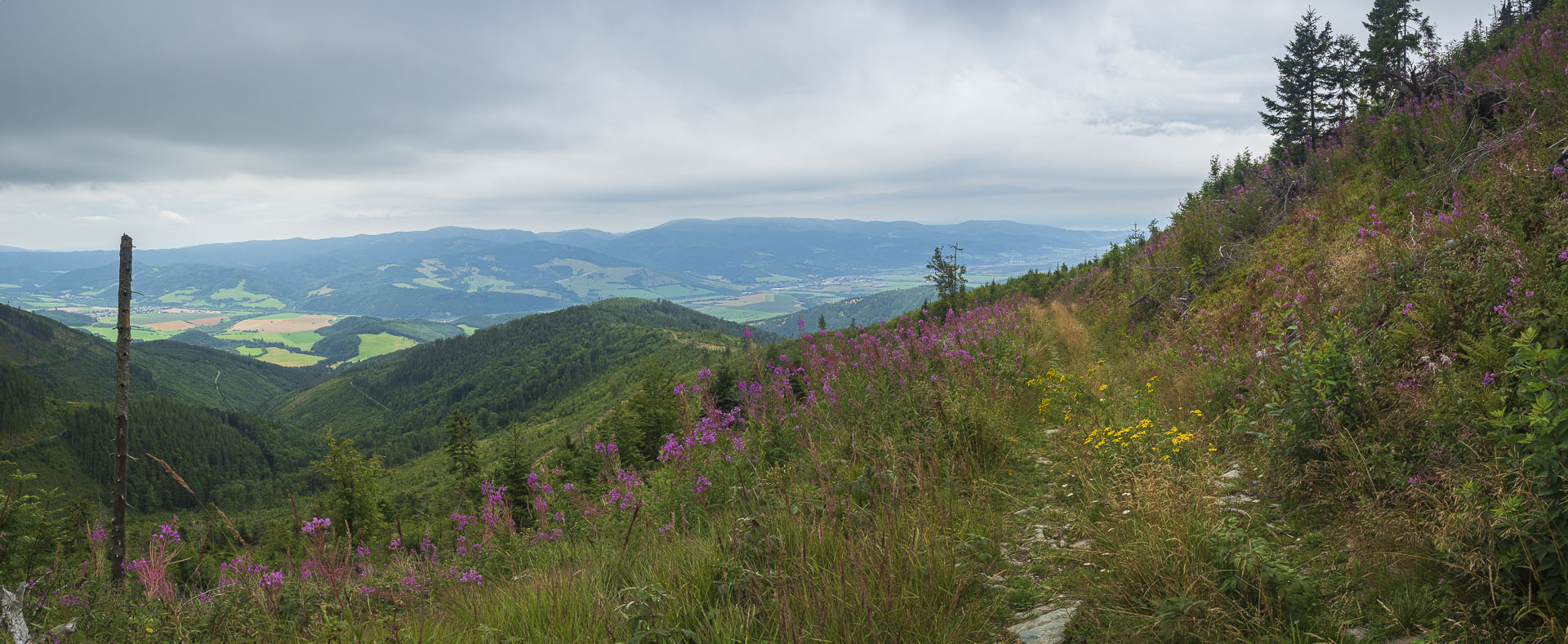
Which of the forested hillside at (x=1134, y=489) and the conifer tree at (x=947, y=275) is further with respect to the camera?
the conifer tree at (x=947, y=275)

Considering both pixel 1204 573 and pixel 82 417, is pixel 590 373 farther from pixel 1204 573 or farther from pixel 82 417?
pixel 1204 573

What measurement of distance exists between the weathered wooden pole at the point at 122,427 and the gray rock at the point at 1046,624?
1376 cm

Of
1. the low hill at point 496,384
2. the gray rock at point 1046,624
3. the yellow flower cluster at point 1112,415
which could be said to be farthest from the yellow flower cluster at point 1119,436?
the low hill at point 496,384

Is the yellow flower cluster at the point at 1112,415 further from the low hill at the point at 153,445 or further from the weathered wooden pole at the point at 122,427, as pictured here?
the low hill at the point at 153,445

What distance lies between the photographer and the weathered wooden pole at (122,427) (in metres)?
10.0

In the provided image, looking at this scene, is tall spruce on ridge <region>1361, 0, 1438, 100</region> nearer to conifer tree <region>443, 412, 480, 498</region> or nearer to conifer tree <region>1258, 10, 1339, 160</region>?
conifer tree <region>1258, 10, 1339, 160</region>

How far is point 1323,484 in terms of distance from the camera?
330 centimetres

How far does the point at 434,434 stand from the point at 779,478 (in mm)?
163994

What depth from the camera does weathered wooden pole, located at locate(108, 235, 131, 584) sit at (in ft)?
32.8

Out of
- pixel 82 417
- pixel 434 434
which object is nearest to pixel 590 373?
pixel 434 434

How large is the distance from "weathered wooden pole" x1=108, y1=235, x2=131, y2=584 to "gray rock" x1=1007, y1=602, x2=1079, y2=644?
13760 millimetres

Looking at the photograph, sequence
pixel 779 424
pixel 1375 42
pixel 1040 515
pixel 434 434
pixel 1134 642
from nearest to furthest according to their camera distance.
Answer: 1. pixel 1134 642
2. pixel 1040 515
3. pixel 779 424
4. pixel 1375 42
5. pixel 434 434

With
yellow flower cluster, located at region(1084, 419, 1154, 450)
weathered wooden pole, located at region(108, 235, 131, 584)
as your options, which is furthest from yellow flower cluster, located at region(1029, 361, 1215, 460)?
weathered wooden pole, located at region(108, 235, 131, 584)

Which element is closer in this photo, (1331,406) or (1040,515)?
(1331,406)
